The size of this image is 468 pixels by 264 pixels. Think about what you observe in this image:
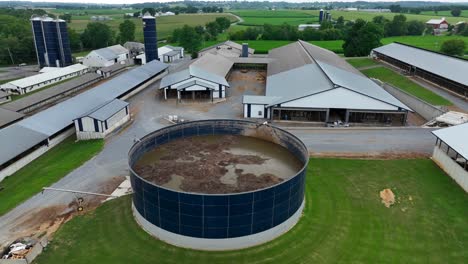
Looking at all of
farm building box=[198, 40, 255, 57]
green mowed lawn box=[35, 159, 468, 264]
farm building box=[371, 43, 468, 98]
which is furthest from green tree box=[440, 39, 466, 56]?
green mowed lawn box=[35, 159, 468, 264]

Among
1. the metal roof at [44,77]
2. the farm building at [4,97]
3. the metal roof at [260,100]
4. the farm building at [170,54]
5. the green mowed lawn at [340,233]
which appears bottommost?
the green mowed lawn at [340,233]

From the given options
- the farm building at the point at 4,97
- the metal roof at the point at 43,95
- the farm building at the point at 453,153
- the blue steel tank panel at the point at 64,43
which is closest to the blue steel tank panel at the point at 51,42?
the blue steel tank panel at the point at 64,43

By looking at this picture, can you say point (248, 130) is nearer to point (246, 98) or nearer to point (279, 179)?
point (279, 179)

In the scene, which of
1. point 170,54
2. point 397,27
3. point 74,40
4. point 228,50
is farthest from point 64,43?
point 397,27

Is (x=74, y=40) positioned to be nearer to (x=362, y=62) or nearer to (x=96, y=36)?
(x=96, y=36)

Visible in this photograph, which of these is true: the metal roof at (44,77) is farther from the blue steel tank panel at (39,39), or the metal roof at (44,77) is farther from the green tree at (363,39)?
the green tree at (363,39)

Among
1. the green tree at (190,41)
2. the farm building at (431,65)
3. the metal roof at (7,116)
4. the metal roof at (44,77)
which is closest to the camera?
the metal roof at (7,116)
